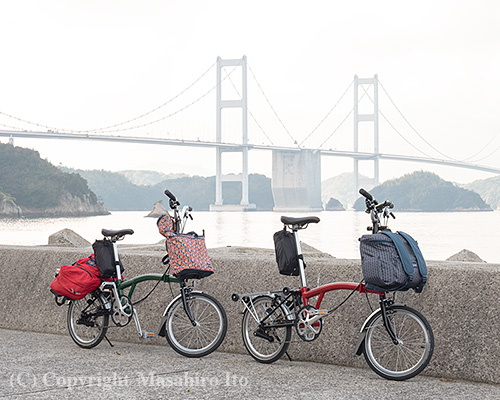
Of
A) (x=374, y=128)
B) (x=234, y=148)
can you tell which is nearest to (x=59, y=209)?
(x=234, y=148)

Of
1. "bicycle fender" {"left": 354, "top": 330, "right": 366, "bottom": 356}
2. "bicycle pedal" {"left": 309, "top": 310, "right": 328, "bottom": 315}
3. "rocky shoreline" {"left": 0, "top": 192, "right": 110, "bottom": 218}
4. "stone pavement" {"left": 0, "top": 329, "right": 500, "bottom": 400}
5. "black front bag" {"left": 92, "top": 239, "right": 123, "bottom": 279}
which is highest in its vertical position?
"rocky shoreline" {"left": 0, "top": 192, "right": 110, "bottom": 218}

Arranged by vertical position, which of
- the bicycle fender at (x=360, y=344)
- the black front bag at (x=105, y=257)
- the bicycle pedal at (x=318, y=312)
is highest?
the black front bag at (x=105, y=257)

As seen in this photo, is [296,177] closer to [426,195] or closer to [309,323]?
[426,195]

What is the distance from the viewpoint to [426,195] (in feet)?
292

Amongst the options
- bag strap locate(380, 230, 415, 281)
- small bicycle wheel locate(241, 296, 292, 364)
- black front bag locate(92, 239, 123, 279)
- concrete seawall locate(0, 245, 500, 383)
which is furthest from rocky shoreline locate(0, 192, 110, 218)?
bag strap locate(380, 230, 415, 281)

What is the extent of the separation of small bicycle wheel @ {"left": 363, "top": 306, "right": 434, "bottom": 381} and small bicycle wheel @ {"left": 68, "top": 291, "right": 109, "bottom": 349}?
169 centimetres

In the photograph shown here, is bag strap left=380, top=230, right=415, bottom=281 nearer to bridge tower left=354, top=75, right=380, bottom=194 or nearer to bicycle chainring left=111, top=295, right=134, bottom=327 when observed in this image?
bicycle chainring left=111, top=295, right=134, bottom=327

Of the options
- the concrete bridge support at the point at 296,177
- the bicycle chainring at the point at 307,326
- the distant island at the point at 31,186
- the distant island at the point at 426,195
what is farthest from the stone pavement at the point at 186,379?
the distant island at the point at 426,195

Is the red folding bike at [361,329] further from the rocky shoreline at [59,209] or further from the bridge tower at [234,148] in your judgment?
the rocky shoreline at [59,209]

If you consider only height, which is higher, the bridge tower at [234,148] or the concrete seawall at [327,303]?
the bridge tower at [234,148]

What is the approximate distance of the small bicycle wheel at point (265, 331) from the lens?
3973mm

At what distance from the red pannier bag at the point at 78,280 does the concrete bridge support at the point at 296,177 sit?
2303 inches

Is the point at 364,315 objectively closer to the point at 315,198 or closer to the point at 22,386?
the point at 22,386

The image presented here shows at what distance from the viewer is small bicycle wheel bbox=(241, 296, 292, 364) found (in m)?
3.97
